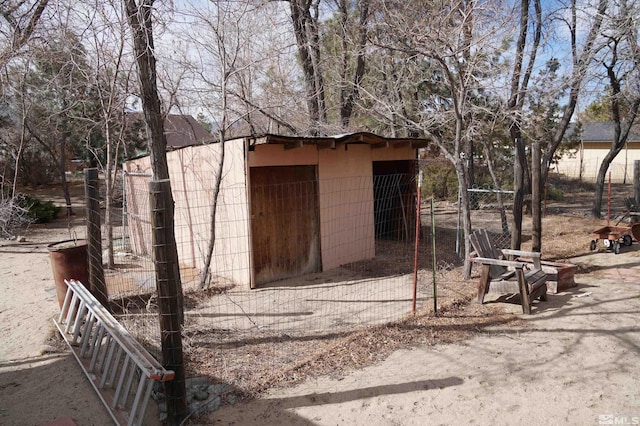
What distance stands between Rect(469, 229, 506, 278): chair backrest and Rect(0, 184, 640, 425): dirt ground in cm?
55

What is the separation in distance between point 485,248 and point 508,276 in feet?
1.93

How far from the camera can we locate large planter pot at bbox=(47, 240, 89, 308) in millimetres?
5473

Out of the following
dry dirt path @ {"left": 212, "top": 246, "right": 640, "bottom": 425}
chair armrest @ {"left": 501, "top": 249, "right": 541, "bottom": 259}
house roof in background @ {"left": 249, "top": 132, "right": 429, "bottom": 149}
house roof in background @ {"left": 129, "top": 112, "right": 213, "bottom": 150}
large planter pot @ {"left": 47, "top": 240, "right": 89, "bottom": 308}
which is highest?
house roof in background @ {"left": 129, "top": 112, "right": 213, "bottom": 150}

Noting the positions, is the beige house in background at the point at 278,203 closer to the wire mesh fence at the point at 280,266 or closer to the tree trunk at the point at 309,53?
the wire mesh fence at the point at 280,266

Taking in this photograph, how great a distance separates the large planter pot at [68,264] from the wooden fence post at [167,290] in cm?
284

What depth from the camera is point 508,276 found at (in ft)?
19.9

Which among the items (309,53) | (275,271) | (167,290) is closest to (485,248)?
(275,271)

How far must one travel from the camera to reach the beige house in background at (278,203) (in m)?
7.58

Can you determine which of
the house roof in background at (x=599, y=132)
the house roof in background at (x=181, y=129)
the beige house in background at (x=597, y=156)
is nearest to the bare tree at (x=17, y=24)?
the house roof in background at (x=181, y=129)

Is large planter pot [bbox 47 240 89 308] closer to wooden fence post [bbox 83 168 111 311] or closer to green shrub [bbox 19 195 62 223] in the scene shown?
wooden fence post [bbox 83 168 111 311]

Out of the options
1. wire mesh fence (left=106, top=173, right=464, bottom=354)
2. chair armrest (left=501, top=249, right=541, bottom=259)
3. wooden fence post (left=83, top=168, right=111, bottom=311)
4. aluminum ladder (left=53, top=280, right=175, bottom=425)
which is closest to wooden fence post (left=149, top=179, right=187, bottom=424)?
aluminum ladder (left=53, top=280, right=175, bottom=425)

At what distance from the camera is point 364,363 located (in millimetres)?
4312

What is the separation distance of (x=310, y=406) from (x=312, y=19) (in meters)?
12.2

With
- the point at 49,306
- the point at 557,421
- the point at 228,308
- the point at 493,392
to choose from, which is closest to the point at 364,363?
the point at 493,392
